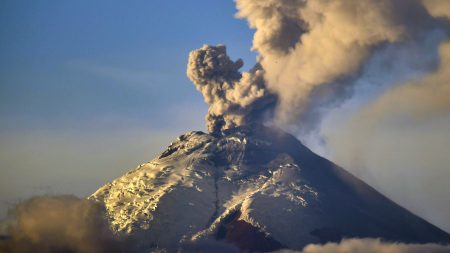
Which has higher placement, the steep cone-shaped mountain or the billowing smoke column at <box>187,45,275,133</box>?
the billowing smoke column at <box>187,45,275,133</box>

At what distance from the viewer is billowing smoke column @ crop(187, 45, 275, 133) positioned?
17125 cm

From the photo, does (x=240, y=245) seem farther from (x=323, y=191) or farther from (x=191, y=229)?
(x=323, y=191)

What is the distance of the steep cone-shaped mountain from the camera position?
150 meters

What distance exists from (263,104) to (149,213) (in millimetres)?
36310

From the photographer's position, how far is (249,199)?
520 feet

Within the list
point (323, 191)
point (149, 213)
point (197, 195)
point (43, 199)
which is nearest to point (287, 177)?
point (323, 191)

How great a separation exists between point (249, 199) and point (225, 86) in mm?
28165

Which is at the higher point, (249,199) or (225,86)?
(225,86)

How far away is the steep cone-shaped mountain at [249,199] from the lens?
490 ft

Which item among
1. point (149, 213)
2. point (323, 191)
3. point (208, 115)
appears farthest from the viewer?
point (208, 115)

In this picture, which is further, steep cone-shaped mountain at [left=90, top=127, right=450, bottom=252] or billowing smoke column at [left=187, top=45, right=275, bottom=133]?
billowing smoke column at [left=187, top=45, right=275, bottom=133]

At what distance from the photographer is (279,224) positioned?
15025cm

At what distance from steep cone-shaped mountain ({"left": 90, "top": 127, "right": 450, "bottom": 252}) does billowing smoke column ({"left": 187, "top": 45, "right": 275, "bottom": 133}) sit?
547 cm

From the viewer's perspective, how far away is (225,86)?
174 metres
